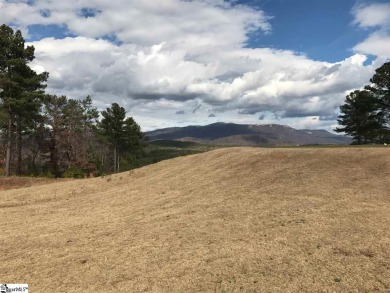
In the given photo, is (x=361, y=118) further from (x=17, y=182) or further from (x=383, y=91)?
(x=17, y=182)

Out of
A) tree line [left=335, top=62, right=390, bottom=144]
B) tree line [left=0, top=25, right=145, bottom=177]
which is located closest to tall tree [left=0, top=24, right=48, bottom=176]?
tree line [left=0, top=25, right=145, bottom=177]

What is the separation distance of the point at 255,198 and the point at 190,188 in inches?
213

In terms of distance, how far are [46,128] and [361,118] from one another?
187 ft

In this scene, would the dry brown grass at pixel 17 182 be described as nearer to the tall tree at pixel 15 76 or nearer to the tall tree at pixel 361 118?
the tall tree at pixel 15 76

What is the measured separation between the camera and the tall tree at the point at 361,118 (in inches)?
2106

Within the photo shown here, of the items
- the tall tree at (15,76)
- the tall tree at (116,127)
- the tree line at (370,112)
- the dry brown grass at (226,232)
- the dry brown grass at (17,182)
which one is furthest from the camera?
the tall tree at (116,127)

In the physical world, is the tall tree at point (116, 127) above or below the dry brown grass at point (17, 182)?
above

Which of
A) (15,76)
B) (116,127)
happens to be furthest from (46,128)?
(15,76)

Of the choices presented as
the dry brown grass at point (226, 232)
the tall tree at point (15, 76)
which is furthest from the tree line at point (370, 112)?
the tall tree at point (15, 76)

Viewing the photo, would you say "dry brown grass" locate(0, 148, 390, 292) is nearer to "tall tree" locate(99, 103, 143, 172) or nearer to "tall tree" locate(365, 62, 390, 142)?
"tall tree" locate(365, 62, 390, 142)

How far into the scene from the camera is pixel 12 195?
2723 cm

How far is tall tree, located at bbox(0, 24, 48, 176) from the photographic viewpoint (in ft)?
132

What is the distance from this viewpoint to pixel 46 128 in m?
69.6

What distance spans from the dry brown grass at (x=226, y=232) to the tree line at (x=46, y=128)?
2274 cm
